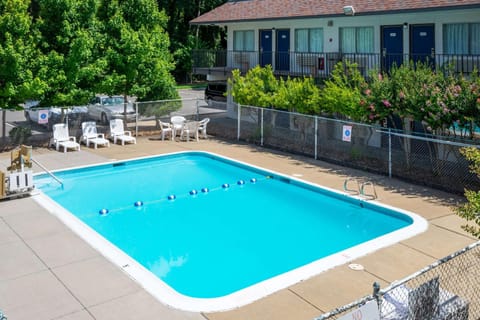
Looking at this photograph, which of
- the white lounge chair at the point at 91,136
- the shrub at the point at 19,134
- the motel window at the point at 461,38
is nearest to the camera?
the motel window at the point at 461,38

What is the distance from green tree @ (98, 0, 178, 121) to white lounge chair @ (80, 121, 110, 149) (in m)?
1.59

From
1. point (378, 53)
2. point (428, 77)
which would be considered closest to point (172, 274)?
point (428, 77)

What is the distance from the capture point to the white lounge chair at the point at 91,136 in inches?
844

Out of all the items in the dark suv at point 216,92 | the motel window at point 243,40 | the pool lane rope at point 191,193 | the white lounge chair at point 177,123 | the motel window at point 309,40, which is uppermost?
the motel window at point 243,40

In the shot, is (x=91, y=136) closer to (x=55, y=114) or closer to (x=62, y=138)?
(x=62, y=138)

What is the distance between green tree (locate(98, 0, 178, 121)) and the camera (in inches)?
875

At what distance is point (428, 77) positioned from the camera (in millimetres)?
15453

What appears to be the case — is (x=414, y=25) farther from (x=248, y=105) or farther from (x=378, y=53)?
(x=248, y=105)

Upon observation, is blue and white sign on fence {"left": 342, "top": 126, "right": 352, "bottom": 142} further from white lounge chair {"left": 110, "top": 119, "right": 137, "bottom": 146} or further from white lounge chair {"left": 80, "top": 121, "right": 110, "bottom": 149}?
white lounge chair {"left": 80, "top": 121, "right": 110, "bottom": 149}

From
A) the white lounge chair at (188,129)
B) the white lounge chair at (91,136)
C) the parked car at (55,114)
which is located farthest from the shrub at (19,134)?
the white lounge chair at (188,129)

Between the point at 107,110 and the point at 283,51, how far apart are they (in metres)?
8.89

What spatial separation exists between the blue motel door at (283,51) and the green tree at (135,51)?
5.18m

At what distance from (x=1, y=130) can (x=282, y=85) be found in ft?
37.6

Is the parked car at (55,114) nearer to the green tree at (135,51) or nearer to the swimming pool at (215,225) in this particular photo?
the green tree at (135,51)
